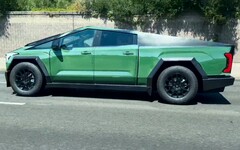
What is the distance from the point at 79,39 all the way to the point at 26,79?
1489 millimetres

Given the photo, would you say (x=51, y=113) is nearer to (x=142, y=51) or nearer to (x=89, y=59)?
(x=89, y=59)

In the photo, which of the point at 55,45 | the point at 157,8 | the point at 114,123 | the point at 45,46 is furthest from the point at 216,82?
the point at 157,8

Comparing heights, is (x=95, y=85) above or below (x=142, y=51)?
below

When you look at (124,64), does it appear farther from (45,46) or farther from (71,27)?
(71,27)

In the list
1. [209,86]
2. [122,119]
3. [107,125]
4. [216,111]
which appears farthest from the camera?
[209,86]

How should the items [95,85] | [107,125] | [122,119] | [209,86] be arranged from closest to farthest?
[107,125] < [122,119] < [209,86] < [95,85]

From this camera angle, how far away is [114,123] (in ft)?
18.8

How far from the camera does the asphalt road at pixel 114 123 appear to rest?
4.75 meters

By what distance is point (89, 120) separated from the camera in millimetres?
5879

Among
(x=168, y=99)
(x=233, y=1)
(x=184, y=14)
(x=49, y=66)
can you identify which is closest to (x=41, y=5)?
(x=184, y=14)

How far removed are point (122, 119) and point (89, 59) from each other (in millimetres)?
1971

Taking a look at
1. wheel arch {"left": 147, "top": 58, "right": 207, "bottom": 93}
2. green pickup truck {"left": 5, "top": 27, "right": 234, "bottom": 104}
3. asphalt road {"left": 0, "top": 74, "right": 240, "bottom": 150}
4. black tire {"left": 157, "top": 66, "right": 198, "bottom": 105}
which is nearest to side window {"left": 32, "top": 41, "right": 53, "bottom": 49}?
green pickup truck {"left": 5, "top": 27, "right": 234, "bottom": 104}

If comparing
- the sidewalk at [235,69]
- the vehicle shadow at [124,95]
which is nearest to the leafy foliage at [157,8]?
the sidewalk at [235,69]

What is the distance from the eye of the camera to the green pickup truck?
7094mm
